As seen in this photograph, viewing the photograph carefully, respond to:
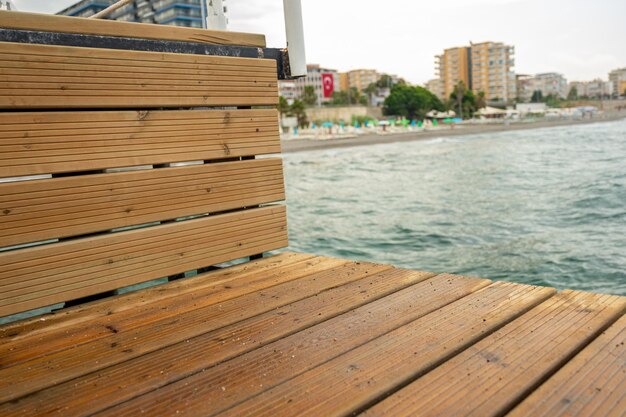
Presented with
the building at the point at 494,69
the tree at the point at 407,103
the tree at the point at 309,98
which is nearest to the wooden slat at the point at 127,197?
the tree at the point at 407,103

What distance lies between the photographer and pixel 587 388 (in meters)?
1.28

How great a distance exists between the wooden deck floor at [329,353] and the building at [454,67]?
164690 mm

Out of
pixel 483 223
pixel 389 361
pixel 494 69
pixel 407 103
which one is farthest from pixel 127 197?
pixel 494 69

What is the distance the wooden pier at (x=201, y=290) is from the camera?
1347mm

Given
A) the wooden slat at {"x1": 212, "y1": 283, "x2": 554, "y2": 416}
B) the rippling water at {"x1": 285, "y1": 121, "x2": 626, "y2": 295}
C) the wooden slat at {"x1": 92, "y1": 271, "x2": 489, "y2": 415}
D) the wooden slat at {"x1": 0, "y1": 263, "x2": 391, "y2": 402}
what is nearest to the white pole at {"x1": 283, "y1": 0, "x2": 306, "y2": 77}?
the wooden slat at {"x1": 0, "y1": 263, "x2": 391, "y2": 402}

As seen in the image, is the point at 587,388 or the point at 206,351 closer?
the point at 587,388

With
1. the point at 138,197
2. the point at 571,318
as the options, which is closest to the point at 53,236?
the point at 138,197

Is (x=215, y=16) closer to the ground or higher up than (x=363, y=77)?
closer to the ground

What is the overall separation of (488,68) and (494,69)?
1880 millimetres

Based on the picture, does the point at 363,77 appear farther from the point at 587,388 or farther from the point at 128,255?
the point at 587,388

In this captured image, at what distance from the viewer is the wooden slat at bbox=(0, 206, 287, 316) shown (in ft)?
6.77

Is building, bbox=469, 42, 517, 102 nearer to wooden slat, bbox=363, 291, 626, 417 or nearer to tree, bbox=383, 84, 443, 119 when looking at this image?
tree, bbox=383, 84, 443, 119

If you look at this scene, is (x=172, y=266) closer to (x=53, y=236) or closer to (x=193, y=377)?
(x=53, y=236)

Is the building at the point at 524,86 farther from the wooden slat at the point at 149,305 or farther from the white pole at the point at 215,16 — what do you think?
the wooden slat at the point at 149,305
